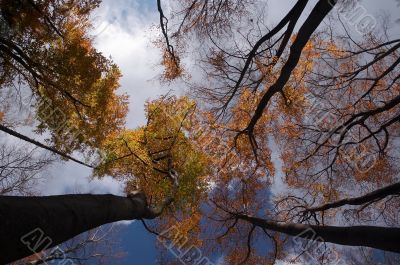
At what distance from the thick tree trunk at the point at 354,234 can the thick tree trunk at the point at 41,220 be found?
3.55m

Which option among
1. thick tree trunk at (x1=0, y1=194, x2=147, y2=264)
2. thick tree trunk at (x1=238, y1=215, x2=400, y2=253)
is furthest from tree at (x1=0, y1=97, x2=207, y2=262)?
thick tree trunk at (x1=238, y1=215, x2=400, y2=253)

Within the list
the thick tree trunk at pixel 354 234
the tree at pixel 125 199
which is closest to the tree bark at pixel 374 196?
the thick tree trunk at pixel 354 234

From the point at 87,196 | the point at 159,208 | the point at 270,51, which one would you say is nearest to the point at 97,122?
the point at 159,208

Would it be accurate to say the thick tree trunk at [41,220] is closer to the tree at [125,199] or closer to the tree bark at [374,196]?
the tree at [125,199]

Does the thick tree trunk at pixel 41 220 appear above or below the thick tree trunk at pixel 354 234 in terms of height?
below

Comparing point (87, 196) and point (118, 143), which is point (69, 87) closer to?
point (118, 143)

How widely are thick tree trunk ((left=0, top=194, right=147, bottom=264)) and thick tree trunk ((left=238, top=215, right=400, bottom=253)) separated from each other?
3552 millimetres

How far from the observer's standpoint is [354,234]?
467 cm

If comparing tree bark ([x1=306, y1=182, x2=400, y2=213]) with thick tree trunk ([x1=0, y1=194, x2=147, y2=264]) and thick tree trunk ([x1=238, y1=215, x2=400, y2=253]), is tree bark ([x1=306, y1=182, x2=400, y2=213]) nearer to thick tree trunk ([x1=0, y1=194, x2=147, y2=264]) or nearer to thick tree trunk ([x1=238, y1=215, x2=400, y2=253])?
thick tree trunk ([x1=238, y1=215, x2=400, y2=253])

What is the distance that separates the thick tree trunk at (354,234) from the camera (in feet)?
13.5

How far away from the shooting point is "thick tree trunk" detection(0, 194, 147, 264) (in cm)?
211

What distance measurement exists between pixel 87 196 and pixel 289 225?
14.5 ft

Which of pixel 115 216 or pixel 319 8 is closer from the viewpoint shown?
pixel 115 216

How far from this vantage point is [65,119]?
34.8ft
